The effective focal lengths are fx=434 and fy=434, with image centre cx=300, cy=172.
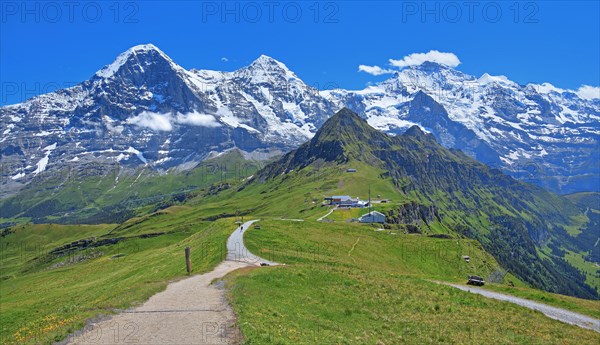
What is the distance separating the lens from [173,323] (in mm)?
32438

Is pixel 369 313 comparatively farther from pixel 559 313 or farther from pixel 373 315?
pixel 559 313

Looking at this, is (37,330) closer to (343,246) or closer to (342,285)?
(342,285)

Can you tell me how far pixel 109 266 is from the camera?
114500mm

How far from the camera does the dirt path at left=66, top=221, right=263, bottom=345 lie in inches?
1141

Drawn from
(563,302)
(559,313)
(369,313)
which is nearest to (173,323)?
(369,313)

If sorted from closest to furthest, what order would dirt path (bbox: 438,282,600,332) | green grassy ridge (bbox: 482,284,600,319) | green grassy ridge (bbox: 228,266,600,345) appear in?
green grassy ridge (bbox: 228,266,600,345)
dirt path (bbox: 438,282,600,332)
green grassy ridge (bbox: 482,284,600,319)

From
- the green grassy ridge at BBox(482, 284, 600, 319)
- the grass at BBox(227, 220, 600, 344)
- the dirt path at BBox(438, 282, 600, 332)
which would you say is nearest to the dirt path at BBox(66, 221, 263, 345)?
the grass at BBox(227, 220, 600, 344)

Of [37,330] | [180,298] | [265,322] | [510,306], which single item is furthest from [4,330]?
[510,306]

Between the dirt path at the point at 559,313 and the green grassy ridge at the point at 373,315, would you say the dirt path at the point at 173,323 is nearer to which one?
the green grassy ridge at the point at 373,315

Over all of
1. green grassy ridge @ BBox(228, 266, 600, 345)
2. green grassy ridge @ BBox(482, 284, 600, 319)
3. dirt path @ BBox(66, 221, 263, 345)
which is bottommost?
green grassy ridge @ BBox(482, 284, 600, 319)

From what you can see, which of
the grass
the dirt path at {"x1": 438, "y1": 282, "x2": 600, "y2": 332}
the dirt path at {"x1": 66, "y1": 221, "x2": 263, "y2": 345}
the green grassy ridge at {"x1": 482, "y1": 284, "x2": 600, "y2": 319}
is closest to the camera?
the dirt path at {"x1": 66, "y1": 221, "x2": 263, "y2": 345}

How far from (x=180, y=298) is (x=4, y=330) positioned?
2408 centimetres

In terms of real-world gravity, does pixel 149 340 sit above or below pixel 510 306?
above

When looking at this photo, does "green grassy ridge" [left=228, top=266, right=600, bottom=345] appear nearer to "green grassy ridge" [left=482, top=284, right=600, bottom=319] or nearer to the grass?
the grass
